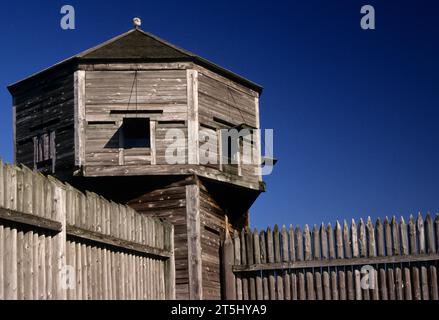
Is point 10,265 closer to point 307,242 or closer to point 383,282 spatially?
point 307,242

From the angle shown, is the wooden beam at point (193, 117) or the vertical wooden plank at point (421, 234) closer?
the vertical wooden plank at point (421, 234)

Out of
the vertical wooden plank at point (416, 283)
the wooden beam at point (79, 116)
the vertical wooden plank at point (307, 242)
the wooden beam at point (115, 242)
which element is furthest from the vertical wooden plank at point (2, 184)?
the vertical wooden plank at point (416, 283)

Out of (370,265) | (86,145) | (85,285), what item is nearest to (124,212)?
(85,285)

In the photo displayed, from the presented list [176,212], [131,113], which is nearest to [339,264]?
[176,212]

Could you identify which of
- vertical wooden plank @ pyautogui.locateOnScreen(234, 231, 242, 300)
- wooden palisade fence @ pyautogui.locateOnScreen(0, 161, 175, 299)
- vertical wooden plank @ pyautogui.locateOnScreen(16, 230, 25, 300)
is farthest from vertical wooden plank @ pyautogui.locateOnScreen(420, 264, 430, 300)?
vertical wooden plank @ pyautogui.locateOnScreen(16, 230, 25, 300)

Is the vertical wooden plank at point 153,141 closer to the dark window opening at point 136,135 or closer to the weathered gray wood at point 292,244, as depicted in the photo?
the dark window opening at point 136,135

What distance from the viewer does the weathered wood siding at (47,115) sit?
56.2ft

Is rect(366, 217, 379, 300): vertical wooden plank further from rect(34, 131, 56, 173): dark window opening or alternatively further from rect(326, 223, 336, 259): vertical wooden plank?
rect(34, 131, 56, 173): dark window opening

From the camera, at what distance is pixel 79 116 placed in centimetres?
1689

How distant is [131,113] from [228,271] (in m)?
4.06

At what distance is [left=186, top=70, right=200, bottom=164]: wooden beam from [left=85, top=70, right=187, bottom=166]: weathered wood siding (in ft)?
0.37

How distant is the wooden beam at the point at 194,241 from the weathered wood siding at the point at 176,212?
0.09 m

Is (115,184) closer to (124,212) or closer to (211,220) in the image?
(211,220)

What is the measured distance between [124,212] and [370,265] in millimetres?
4862
